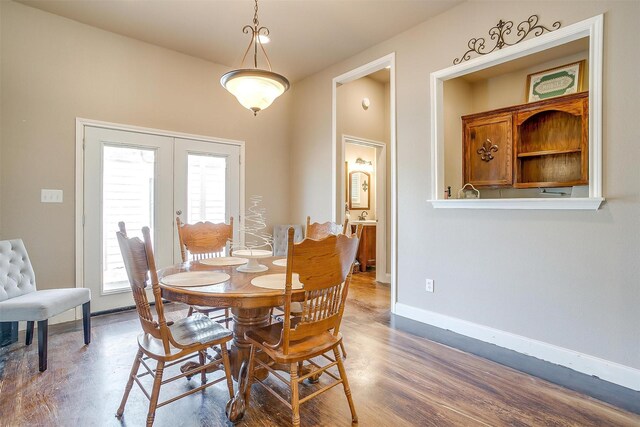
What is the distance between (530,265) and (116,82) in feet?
14.0

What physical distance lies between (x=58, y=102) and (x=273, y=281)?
9.84 feet

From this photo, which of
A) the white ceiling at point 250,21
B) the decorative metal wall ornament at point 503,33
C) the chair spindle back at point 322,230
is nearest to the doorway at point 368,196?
the white ceiling at point 250,21

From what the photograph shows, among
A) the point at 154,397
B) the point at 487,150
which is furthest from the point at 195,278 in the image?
the point at 487,150

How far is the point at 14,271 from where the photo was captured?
2.61 meters

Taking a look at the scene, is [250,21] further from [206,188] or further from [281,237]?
[281,237]

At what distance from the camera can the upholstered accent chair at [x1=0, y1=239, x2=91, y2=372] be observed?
2.24 metres

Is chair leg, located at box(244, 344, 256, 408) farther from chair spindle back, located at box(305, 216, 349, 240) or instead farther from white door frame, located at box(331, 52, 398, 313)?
white door frame, located at box(331, 52, 398, 313)

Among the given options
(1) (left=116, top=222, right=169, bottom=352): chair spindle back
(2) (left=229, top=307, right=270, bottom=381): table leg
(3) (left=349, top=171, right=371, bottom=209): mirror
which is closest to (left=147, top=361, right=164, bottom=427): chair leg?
(1) (left=116, top=222, right=169, bottom=352): chair spindle back

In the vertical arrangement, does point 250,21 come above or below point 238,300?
above

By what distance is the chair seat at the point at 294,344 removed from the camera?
1529 millimetres

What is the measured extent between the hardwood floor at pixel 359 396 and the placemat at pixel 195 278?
27.9 inches

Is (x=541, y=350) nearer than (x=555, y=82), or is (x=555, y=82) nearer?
(x=541, y=350)

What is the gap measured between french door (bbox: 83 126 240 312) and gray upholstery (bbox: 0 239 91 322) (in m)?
0.62

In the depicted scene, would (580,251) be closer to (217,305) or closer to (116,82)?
(217,305)
